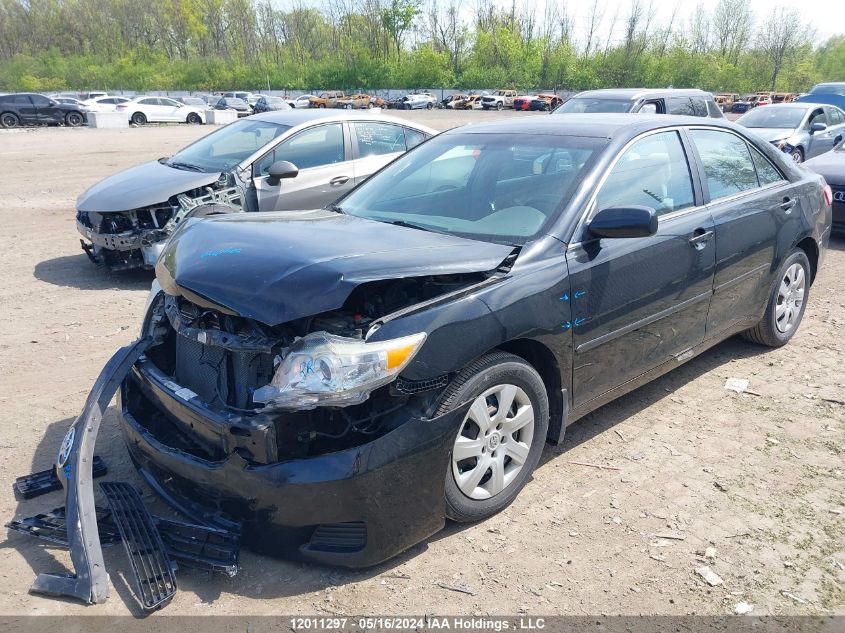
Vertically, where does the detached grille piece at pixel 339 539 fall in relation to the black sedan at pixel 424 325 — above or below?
below

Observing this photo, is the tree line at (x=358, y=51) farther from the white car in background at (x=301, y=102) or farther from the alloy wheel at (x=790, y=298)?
the alloy wheel at (x=790, y=298)

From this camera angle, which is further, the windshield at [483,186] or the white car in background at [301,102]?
the white car in background at [301,102]

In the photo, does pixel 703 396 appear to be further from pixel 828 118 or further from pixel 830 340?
pixel 828 118

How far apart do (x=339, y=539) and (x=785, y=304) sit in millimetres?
4149

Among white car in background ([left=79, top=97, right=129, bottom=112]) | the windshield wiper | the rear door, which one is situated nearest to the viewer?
the rear door

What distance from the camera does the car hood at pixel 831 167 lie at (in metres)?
8.87

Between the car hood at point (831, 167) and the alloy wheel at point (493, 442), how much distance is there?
772 centimetres

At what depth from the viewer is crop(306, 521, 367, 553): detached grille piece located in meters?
2.72

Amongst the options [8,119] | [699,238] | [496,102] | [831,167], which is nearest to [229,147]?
[699,238]

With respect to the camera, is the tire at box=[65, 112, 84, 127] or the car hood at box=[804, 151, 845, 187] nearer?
the car hood at box=[804, 151, 845, 187]

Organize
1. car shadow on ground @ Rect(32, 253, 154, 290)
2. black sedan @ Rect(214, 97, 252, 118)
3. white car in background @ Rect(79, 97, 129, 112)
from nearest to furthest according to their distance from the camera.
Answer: car shadow on ground @ Rect(32, 253, 154, 290) → white car in background @ Rect(79, 97, 129, 112) → black sedan @ Rect(214, 97, 252, 118)

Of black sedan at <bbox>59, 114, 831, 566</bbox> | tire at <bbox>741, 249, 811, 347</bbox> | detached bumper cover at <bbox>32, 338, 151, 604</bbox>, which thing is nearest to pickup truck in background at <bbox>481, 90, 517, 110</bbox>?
tire at <bbox>741, 249, 811, 347</bbox>

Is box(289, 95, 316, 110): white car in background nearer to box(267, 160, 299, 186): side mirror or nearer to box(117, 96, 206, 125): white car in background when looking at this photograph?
box(117, 96, 206, 125): white car in background

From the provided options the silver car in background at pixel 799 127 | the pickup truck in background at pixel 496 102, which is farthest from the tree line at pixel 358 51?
the silver car in background at pixel 799 127
